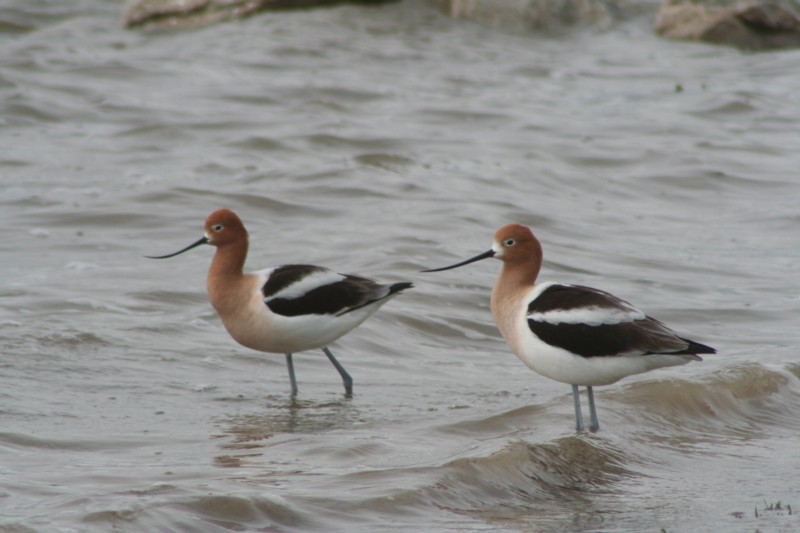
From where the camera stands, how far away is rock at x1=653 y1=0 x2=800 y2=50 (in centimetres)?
1998

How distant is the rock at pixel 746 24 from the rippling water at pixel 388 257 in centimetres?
32

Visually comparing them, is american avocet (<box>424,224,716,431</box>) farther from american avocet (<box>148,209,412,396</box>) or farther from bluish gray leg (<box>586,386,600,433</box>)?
american avocet (<box>148,209,412,396</box>)

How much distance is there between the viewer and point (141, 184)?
13.5m

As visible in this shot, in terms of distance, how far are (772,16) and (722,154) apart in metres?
5.33

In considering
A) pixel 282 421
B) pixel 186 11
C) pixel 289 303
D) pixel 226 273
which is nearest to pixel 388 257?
pixel 226 273

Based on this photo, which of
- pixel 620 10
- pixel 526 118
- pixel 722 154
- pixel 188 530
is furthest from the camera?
pixel 620 10

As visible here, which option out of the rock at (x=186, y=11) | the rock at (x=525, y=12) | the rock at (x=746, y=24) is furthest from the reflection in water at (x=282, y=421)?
the rock at (x=746, y=24)

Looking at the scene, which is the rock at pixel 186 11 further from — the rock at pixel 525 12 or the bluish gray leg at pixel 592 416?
the bluish gray leg at pixel 592 416

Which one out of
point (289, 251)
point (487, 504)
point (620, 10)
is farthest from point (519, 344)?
point (620, 10)

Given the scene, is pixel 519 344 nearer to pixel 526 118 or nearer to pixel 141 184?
pixel 141 184

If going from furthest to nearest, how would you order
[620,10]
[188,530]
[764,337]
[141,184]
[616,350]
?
[620,10]
[141,184]
[764,337]
[616,350]
[188,530]

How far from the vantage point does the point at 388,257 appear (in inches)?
455

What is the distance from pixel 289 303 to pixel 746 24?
46.6 ft

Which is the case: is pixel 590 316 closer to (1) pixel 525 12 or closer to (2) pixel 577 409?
(2) pixel 577 409
